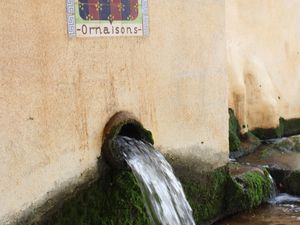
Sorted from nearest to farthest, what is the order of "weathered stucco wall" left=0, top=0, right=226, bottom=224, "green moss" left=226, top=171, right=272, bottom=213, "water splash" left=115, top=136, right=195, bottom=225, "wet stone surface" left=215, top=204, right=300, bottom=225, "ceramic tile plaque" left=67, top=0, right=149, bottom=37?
"weathered stucco wall" left=0, top=0, right=226, bottom=224 → "ceramic tile plaque" left=67, top=0, right=149, bottom=37 → "water splash" left=115, top=136, right=195, bottom=225 → "wet stone surface" left=215, top=204, right=300, bottom=225 → "green moss" left=226, top=171, right=272, bottom=213

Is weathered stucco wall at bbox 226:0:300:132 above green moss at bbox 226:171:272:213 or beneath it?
above

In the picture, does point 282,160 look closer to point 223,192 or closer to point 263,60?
point 223,192

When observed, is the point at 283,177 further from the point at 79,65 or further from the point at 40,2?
the point at 40,2

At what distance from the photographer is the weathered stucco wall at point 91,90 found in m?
4.03

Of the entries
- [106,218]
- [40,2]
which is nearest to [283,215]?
[106,218]

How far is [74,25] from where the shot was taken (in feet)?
14.7

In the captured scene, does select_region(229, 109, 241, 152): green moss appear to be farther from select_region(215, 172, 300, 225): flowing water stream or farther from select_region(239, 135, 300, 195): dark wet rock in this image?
select_region(215, 172, 300, 225): flowing water stream

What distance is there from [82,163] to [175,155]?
4.12ft

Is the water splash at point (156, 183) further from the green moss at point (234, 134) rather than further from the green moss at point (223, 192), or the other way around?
the green moss at point (234, 134)

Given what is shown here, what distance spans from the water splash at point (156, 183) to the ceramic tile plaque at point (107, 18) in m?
0.94

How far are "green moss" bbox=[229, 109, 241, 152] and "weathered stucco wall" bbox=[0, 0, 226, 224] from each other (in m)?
1.50

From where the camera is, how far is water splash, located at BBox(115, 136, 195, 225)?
4.75m

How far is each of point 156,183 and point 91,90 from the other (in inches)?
37.7

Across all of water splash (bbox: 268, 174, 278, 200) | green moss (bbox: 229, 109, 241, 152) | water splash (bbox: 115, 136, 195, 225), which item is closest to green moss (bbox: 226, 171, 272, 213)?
water splash (bbox: 268, 174, 278, 200)
